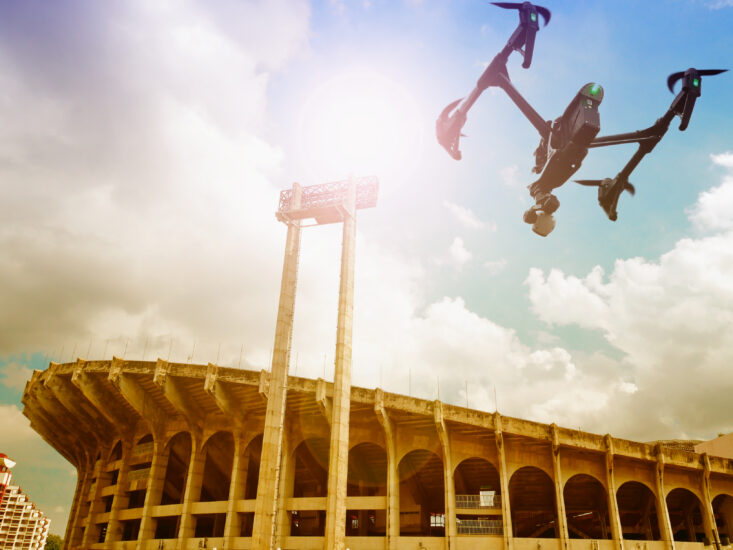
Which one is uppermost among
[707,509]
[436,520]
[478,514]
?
[707,509]

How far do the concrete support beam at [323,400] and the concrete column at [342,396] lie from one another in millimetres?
894

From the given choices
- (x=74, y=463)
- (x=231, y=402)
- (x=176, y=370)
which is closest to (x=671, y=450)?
(x=231, y=402)

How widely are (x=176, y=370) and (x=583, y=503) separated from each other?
128 feet

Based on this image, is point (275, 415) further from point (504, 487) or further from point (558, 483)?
point (558, 483)

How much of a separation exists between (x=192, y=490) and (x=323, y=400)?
581 inches

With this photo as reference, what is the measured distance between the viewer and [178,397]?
45094 millimetres

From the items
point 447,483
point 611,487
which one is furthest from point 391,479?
point 611,487

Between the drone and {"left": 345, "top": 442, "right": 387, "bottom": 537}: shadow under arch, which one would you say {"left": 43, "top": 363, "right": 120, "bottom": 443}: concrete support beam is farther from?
the drone

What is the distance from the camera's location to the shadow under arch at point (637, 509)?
46844 mm

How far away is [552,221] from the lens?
289 inches

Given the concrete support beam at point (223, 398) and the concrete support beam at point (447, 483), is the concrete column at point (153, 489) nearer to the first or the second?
the concrete support beam at point (223, 398)

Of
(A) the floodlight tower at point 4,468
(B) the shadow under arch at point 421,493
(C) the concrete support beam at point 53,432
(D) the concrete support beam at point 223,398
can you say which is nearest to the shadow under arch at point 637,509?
(B) the shadow under arch at point 421,493

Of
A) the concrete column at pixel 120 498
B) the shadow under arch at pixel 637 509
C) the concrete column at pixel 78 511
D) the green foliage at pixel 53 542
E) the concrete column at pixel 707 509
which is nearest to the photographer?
the concrete column at pixel 707 509

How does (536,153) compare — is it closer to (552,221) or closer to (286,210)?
(552,221)
